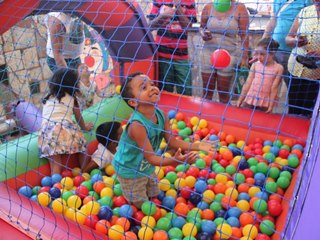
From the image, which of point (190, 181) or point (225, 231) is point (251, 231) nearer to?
point (225, 231)

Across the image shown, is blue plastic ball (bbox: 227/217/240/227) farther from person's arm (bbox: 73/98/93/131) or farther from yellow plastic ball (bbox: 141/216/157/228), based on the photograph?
person's arm (bbox: 73/98/93/131)

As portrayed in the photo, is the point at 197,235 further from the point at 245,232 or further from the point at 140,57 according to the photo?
the point at 140,57

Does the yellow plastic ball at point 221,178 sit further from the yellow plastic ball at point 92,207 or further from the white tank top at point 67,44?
the white tank top at point 67,44

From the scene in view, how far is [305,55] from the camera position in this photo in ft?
5.64

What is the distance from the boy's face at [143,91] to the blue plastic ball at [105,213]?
458mm

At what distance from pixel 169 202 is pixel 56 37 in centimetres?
123

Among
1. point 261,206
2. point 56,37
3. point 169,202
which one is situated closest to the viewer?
point 261,206

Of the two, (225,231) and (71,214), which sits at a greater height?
(225,231)

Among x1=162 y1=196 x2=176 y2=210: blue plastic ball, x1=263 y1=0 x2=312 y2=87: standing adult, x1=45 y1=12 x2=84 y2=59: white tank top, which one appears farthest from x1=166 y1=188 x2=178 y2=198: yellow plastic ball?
x1=45 y1=12 x2=84 y2=59: white tank top

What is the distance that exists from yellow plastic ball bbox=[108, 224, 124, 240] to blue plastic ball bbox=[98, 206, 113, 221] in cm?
11

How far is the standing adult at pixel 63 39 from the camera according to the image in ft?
7.30

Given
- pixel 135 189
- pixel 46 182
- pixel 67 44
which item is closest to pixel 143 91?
pixel 135 189

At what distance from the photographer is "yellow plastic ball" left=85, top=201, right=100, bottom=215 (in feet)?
5.32

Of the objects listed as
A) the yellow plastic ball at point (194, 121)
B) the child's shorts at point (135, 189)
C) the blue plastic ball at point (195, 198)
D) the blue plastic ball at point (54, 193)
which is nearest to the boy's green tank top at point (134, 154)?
the child's shorts at point (135, 189)
